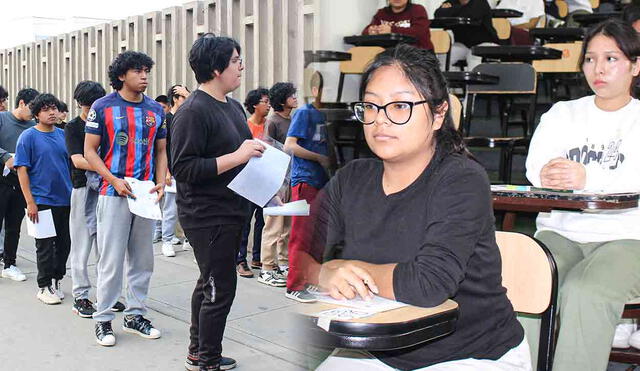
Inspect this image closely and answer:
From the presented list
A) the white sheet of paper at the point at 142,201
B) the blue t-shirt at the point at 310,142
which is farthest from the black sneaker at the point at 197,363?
the blue t-shirt at the point at 310,142

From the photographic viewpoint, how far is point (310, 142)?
2.95 m

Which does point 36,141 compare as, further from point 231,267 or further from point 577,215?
point 577,215

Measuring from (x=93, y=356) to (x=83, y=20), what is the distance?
6526 mm

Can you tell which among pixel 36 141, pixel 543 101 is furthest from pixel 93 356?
pixel 543 101

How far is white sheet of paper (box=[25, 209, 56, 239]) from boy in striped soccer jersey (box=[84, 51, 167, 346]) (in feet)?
3.19

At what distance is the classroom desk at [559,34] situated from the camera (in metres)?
5.60

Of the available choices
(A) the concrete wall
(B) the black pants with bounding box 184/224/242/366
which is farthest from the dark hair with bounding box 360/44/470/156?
(A) the concrete wall

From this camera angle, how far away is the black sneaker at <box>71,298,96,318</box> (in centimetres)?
412

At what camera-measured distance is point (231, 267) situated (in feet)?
9.55

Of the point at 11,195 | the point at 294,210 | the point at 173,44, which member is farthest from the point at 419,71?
the point at 173,44

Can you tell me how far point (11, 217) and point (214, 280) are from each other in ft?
10.3

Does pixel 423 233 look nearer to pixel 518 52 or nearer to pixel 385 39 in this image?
pixel 385 39

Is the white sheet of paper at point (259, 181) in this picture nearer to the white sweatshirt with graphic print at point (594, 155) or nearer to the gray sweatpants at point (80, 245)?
the white sweatshirt with graphic print at point (594, 155)

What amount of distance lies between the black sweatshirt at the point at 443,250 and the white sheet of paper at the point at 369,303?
0.03 meters
